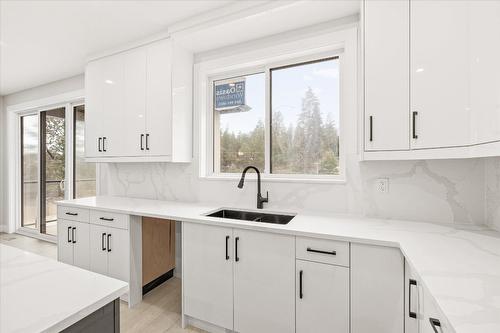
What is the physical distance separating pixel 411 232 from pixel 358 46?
4.60 ft

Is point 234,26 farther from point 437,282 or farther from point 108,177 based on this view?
point 108,177

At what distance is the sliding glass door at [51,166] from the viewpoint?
149 inches

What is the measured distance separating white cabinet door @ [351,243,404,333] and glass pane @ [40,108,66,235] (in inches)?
172

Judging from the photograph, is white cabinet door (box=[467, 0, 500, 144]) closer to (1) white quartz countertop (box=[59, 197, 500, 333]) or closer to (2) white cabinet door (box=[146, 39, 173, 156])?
(1) white quartz countertop (box=[59, 197, 500, 333])

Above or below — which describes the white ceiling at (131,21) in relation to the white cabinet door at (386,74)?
above

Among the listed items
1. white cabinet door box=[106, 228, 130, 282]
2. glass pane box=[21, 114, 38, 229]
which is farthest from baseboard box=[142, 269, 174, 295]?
glass pane box=[21, 114, 38, 229]

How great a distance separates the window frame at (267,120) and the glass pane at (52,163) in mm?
2771

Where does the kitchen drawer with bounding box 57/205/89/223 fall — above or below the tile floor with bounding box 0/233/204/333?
above

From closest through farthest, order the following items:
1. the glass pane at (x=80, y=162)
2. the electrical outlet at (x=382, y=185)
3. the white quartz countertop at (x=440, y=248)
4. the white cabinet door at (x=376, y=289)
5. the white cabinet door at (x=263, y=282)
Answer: the white quartz countertop at (x=440, y=248) → the white cabinet door at (x=376, y=289) → the white cabinet door at (x=263, y=282) → the electrical outlet at (x=382, y=185) → the glass pane at (x=80, y=162)

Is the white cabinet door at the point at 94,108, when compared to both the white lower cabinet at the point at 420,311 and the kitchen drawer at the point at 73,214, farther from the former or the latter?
the white lower cabinet at the point at 420,311

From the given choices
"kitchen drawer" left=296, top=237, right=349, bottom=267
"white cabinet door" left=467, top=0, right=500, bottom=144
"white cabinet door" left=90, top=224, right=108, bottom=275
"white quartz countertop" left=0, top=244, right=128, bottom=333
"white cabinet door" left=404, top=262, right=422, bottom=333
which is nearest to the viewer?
"white quartz countertop" left=0, top=244, right=128, bottom=333

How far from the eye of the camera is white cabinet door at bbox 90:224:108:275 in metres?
2.31

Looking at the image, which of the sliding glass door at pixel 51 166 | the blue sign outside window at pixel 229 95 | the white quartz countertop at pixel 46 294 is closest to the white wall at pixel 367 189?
the blue sign outside window at pixel 229 95

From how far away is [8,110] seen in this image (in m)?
4.51
